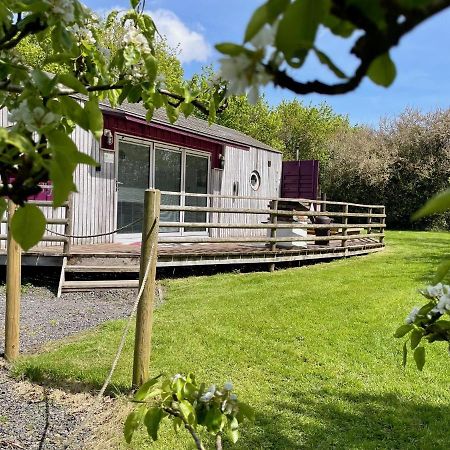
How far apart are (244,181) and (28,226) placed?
11184 millimetres

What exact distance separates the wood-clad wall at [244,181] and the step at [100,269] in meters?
4.07

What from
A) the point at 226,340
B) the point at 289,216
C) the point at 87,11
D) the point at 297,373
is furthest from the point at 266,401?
the point at 289,216

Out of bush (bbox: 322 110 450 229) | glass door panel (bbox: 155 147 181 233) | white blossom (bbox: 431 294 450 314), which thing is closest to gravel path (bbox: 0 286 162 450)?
white blossom (bbox: 431 294 450 314)

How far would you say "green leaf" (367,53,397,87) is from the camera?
0.43m

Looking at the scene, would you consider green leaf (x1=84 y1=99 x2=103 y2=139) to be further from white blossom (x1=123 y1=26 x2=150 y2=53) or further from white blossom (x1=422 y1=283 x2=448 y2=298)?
white blossom (x1=422 y1=283 x2=448 y2=298)

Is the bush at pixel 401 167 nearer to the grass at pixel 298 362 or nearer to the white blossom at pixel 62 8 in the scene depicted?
the grass at pixel 298 362

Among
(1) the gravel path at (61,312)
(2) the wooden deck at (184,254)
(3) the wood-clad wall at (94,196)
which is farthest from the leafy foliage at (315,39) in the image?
(3) the wood-clad wall at (94,196)

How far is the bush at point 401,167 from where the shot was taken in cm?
1916

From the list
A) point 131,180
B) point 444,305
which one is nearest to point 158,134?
point 131,180

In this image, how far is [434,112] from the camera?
20.0 metres

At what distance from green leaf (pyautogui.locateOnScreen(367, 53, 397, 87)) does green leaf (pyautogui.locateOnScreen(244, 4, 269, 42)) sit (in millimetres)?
109

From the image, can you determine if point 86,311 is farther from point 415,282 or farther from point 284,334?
point 415,282

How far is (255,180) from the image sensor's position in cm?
1241

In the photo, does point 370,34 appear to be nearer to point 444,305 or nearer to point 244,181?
point 444,305
